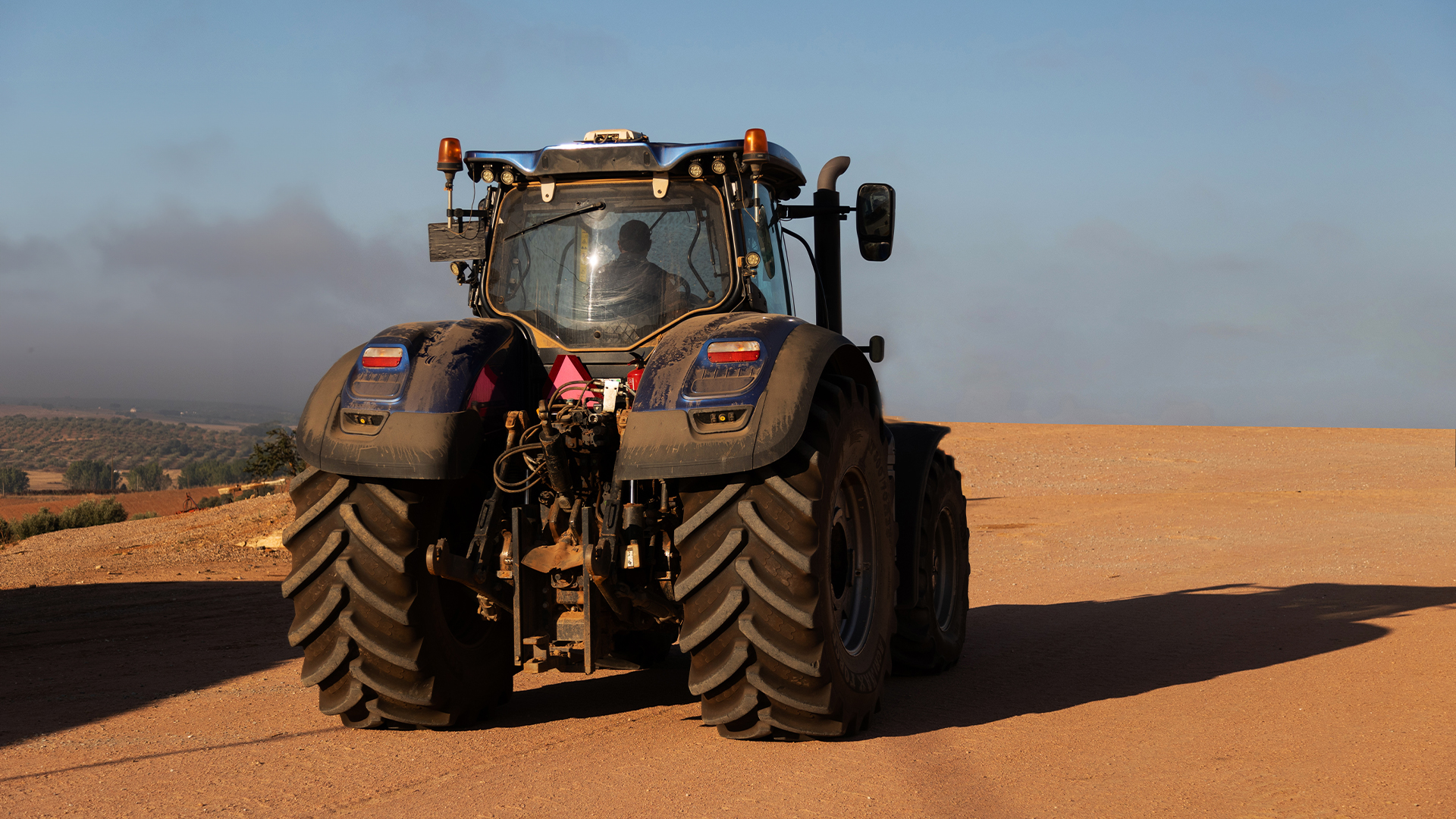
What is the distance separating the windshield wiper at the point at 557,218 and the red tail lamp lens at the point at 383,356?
4.16ft

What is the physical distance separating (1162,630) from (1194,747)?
399 centimetres

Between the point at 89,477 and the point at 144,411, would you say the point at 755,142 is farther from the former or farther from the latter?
the point at 144,411

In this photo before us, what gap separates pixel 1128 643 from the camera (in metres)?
8.69

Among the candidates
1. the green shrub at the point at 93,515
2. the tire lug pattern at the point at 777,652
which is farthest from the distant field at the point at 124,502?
the tire lug pattern at the point at 777,652

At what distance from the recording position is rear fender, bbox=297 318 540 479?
5.39 metres

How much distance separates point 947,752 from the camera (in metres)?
5.34

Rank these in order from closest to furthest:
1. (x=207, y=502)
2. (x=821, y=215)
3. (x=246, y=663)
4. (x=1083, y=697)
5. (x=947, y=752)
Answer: (x=947, y=752), (x=1083, y=697), (x=821, y=215), (x=246, y=663), (x=207, y=502)

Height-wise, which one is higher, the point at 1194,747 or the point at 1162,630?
the point at 1194,747

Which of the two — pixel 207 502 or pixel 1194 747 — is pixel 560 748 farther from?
pixel 207 502

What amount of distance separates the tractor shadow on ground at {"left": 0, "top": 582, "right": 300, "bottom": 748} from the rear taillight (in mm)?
2527

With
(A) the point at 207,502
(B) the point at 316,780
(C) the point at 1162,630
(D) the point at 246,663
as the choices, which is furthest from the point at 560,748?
(A) the point at 207,502

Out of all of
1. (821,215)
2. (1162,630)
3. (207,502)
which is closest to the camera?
(821,215)

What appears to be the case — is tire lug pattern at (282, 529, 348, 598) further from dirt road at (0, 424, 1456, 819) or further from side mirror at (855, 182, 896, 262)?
side mirror at (855, 182, 896, 262)

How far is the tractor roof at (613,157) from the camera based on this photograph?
20.9 ft
